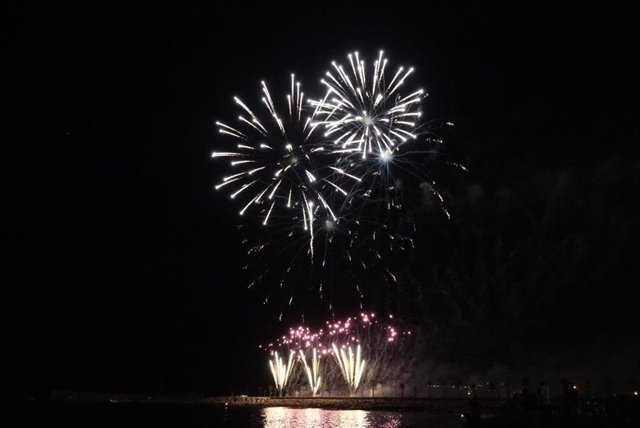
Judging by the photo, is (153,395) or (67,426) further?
(153,395)

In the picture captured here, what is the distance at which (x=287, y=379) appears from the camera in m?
70.4

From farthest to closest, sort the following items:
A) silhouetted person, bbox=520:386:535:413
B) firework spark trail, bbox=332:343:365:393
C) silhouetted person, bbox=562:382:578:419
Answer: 1. firework spark trail, bbox=332:343:365:393
2. silhouetted person, bbox=520:386:535:413
3. silhouetted person, bbox=562:382:578:419

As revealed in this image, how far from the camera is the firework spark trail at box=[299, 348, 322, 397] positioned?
58.9 m

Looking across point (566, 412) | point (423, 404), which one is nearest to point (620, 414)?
point (566, 412)

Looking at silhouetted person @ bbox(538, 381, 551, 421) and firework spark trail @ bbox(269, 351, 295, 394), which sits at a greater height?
firework spark trail @ bbox(269, 351, 295, 394)

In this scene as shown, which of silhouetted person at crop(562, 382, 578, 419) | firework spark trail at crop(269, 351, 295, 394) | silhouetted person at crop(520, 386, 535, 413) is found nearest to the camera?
silhouetted person at crop(562, 382, 578, 419)

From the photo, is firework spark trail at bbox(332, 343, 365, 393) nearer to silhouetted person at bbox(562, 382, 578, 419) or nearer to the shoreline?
the shoreline

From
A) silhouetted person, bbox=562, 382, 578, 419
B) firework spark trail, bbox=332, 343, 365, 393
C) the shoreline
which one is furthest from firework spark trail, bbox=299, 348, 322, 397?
silhouetted person, bbox=562, 382, 578, 419

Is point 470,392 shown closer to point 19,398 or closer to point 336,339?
point 336,339

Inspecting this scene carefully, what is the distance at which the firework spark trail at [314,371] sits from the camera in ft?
193

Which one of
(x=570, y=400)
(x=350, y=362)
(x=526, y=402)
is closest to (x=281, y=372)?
(x=350, y=362)

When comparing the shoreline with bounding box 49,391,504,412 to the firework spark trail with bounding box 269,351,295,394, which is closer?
the shoreline with bounding box 49,391,504,412

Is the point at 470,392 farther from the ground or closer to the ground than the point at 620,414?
farther from the ground

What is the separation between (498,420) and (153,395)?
79770mm
